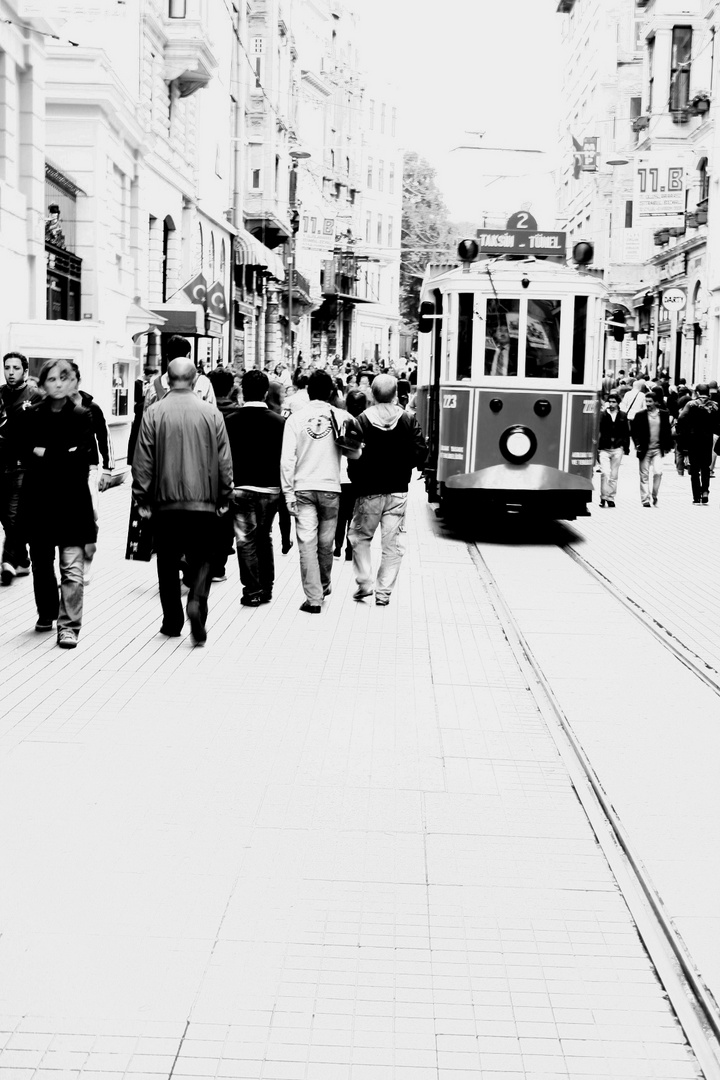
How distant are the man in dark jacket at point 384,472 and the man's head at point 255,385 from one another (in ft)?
3.10

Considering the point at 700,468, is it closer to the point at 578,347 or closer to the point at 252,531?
the point at 578,347

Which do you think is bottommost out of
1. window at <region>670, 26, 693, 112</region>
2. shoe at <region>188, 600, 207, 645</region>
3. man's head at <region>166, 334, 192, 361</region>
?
shoe at <region>188, 600, 207, 645</region>

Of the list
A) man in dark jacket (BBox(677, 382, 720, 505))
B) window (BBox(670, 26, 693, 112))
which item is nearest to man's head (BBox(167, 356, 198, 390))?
man in dark jacket (BBox(677, 382, 720, 505))

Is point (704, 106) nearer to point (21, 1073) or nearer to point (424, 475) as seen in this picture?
point (424, 475)

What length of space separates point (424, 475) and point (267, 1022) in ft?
53.8

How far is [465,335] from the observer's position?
1748 centimetres

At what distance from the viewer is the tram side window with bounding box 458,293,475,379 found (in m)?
17.4

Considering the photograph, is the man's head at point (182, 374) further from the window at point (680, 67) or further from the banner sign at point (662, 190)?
the window at point (680, 67)

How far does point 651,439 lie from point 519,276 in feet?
18.1

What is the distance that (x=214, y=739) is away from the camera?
7.42 m

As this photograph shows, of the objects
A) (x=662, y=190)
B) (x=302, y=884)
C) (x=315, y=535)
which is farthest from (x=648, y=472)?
(x=662, y=190)

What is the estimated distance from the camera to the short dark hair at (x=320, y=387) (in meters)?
11.7

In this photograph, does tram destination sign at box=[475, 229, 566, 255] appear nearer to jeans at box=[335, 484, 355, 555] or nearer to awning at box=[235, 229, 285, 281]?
jeans at box=[335, 484, 355, 555]

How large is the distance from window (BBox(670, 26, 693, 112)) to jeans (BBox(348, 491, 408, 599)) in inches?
1533
